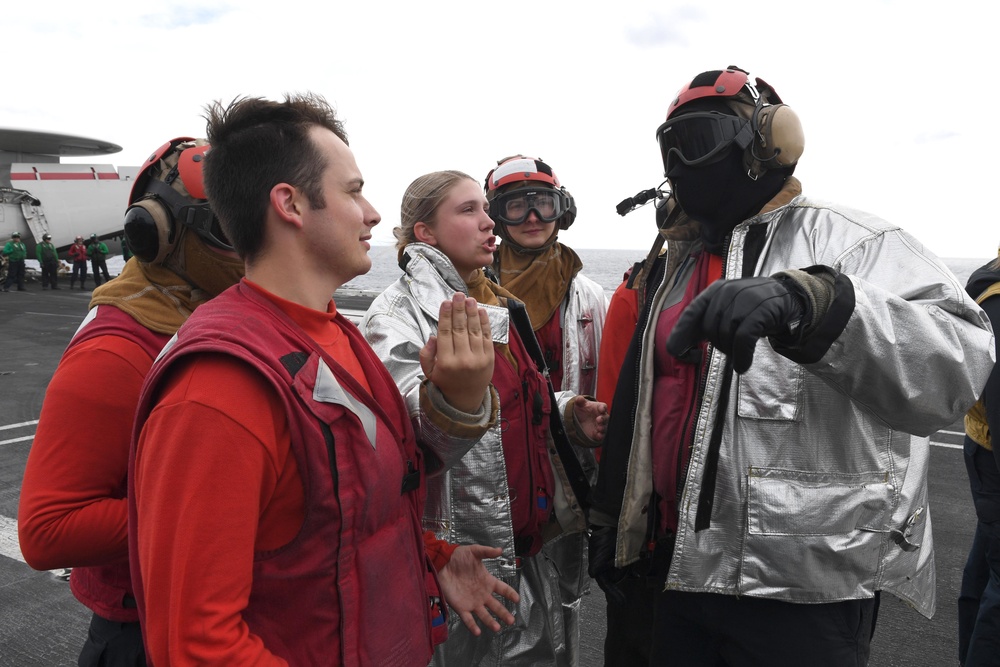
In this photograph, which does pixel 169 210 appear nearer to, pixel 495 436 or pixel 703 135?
pixel 495 436

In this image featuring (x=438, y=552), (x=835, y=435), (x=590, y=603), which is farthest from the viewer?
(x=590, y=603)

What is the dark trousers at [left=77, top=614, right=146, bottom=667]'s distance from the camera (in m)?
1.77

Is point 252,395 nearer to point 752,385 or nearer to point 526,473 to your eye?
point 752,385

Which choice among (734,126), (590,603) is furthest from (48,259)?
(734,126)

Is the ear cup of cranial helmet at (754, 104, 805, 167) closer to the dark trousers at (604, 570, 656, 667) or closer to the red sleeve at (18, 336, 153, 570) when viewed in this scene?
the dark trousers at (604, 570, 656, 667)

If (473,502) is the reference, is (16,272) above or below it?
below

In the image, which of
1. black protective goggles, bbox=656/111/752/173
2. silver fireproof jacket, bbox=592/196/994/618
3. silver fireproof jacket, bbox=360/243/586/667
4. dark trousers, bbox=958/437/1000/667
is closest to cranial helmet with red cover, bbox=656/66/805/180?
black protective goggles, bbox=656/111/752/173

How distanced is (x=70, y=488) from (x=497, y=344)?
148cm

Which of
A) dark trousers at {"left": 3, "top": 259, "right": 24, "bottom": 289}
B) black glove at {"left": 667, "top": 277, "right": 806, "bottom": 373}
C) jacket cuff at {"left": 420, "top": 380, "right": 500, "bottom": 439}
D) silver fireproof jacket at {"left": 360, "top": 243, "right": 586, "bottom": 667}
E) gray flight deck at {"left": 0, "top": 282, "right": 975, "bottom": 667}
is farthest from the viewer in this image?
dark trousers at {"left": 3, "top": 259, "right": 24, "bottom": 289}

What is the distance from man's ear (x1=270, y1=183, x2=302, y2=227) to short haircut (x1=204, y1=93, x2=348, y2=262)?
17 mm

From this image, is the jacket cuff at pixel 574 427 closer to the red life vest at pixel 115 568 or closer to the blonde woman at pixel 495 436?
the blonde woman at pixel 495 436

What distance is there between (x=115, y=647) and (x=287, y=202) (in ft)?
4.38

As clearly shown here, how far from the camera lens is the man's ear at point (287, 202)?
1415 millimetres

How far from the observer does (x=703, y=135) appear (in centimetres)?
211
